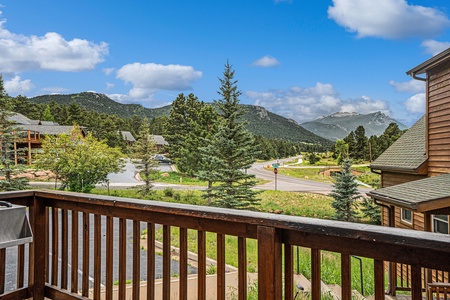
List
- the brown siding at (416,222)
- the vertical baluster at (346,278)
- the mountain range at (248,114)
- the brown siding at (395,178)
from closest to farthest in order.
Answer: the vertical baluster at (346,278) < the brown siding at (416,222) < the brown siding at (395,178) < the mountain range at (248,114)

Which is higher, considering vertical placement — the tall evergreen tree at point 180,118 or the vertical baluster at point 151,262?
the tall evergreen tree at point 180,118

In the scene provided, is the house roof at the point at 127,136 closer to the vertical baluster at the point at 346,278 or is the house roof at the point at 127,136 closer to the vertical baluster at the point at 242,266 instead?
the vertical baluster at the point at 242,266

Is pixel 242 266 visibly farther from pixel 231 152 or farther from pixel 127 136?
pixel 127 136

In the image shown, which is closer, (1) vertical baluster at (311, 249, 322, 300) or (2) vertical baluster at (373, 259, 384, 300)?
Result: (2) vertical baluster at (373, 259, 384, 300)

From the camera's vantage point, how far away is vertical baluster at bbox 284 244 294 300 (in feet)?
3.89

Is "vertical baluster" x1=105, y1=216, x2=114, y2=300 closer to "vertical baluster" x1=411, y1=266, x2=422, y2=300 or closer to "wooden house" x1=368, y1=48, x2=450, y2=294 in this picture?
"vertical baluster" x1=411, y1=266, x2=422, y2=300

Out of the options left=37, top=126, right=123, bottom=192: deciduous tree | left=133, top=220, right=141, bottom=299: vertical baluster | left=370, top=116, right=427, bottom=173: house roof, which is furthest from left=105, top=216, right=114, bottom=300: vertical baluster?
left=37, top=126, right=123, bottom=192: deciduous tree

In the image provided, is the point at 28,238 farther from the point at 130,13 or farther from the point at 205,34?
the point at 205,34

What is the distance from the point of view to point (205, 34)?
32812mm

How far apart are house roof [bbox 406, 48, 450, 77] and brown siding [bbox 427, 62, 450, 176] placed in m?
0.16

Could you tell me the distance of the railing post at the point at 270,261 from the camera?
118 centimetres

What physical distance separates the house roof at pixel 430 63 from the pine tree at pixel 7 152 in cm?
1303

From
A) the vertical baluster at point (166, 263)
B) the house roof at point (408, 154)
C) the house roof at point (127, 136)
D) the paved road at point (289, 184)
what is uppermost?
the house roof at point (127, 136)

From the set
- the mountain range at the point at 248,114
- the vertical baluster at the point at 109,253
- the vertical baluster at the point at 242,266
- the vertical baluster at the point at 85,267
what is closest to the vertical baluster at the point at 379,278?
the vertical baluster at the point at 242,266
